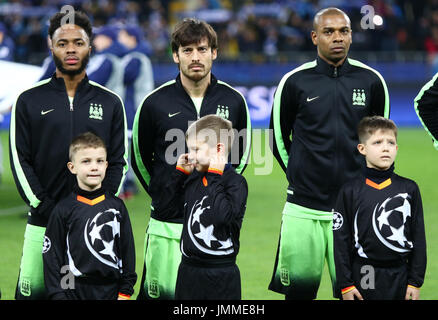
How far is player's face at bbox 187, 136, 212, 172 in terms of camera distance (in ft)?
17.6

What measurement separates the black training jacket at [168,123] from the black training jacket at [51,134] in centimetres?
38

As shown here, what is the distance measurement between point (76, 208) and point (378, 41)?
19133 millimetres

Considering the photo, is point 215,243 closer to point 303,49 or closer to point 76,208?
point 76,208

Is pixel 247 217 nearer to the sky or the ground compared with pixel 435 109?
nearer to the ground

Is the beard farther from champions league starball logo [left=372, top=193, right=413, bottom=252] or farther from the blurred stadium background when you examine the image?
the blurred stadium background

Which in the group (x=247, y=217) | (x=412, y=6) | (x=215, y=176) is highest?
(x=412, y=6)

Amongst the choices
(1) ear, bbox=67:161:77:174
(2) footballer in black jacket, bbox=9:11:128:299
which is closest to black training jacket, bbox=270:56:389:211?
(2) footballer in black jacket, bbox=9:11:128:299

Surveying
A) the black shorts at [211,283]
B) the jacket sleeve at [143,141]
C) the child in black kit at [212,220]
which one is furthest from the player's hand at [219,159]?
the jacket sleeve at [143,141]

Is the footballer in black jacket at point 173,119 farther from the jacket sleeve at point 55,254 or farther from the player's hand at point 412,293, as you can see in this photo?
the player's hand at point 412,293

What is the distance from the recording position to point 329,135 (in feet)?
20.8

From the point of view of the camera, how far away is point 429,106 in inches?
252

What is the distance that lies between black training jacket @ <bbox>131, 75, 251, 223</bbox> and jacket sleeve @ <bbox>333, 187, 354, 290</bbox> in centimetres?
105
